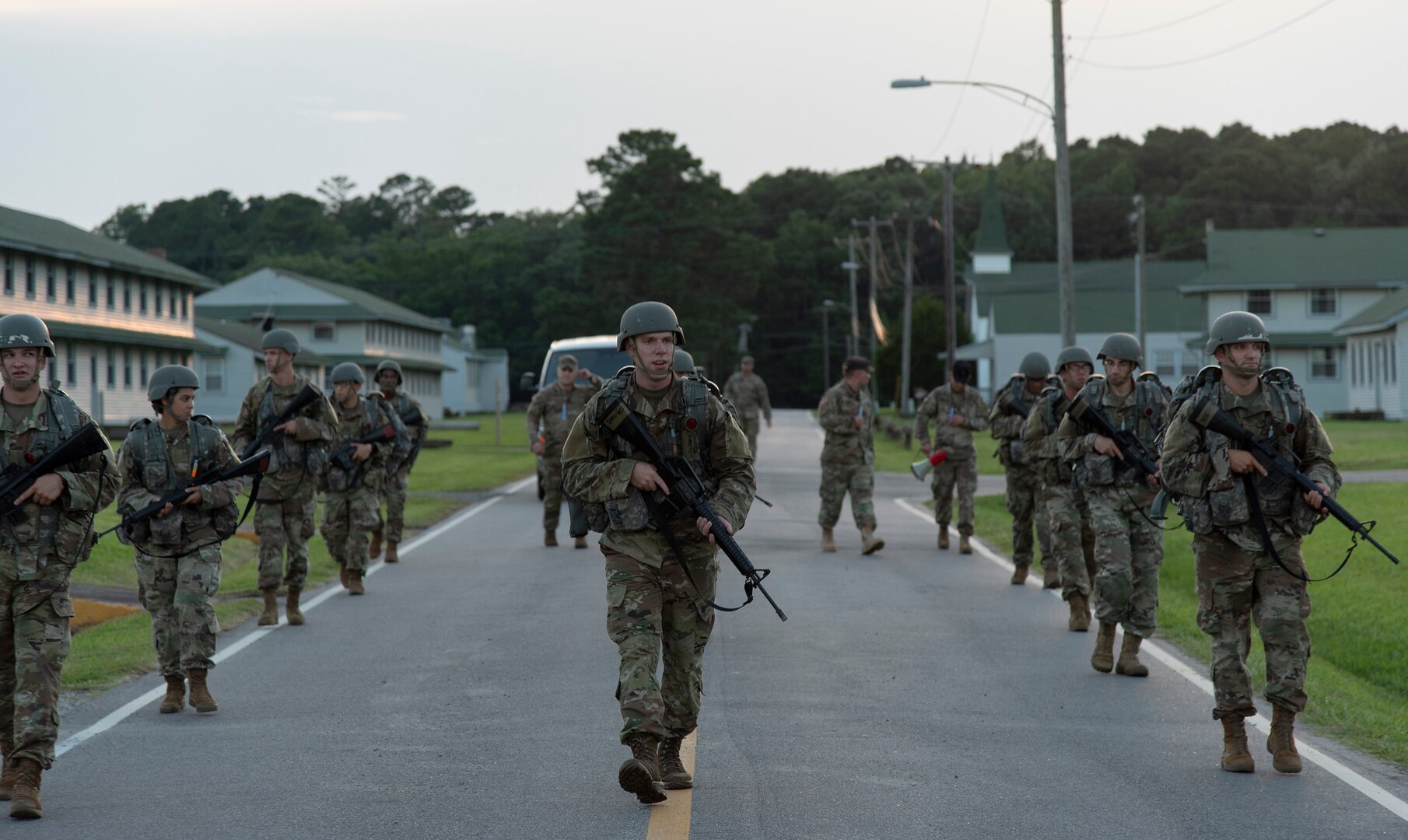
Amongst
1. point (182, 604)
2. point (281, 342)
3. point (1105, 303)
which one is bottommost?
point (182, 604)

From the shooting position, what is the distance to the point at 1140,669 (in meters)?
10.0

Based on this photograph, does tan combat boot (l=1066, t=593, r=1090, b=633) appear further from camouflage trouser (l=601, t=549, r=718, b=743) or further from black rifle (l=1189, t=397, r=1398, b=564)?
camouflage trouser (l=601, t=549, r=718, b=743)

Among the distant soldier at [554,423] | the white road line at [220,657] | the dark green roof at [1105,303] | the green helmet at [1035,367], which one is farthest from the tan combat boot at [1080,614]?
the dark green roof at [1105,303]

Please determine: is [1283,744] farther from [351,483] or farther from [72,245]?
[72,245]

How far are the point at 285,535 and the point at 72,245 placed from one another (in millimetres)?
42945

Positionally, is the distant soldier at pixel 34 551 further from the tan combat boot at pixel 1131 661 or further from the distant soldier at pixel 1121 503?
the tan combat boot at pixel 1131 661

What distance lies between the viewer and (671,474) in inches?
267

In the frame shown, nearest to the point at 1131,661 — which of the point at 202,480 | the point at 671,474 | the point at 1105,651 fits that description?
the point at 1105,651

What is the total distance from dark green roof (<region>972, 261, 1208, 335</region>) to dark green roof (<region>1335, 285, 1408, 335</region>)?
11.5m

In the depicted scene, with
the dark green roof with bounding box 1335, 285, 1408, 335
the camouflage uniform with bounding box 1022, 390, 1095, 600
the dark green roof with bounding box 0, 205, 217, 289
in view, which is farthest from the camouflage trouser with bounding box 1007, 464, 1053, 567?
the dark green roof with bounding box 1335, 285, 1408, 335

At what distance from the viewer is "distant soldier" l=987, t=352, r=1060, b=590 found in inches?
568

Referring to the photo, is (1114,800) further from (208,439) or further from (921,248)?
(921,248)

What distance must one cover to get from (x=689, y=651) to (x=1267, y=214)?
100925 millimetres

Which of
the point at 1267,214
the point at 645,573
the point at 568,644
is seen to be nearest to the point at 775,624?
the point at 568,644
